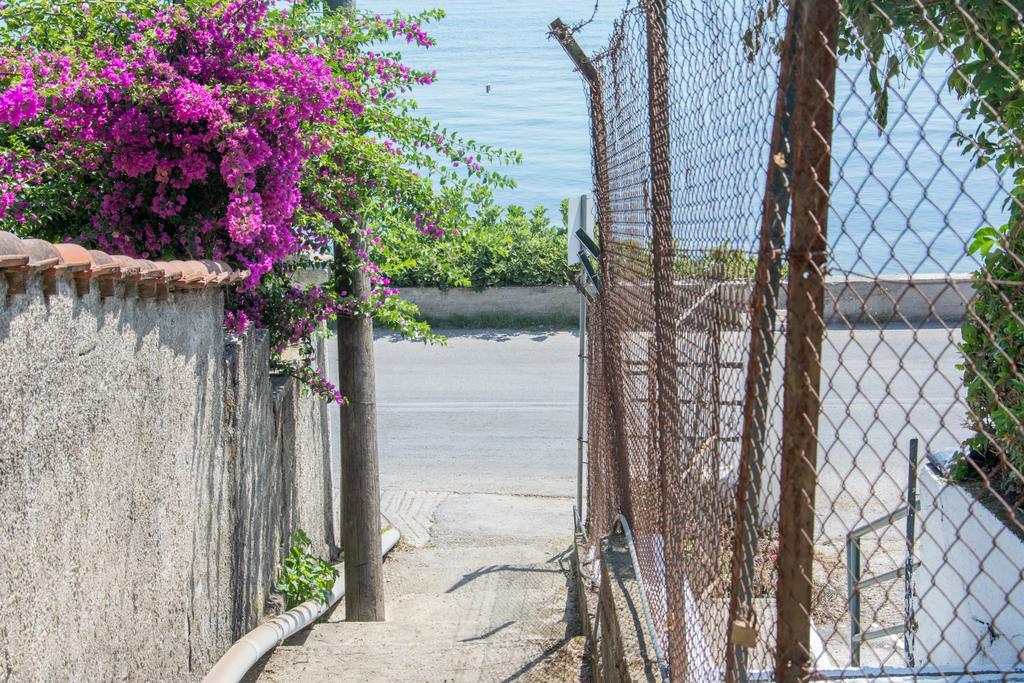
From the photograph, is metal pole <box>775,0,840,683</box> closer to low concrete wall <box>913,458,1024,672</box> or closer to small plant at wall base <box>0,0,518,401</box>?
low concrete wall <box>913,458,1024,672</box>

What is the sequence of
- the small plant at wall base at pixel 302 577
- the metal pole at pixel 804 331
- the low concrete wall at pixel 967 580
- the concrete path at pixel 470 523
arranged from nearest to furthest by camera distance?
the metal pole at pixel 804 331 < the low concrete wall at pixel 967 580 < the concrete path at pixel 470 523 < the small plant at wall base at pixel 302 577

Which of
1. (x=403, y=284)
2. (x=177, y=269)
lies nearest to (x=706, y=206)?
(x=177, y=269)

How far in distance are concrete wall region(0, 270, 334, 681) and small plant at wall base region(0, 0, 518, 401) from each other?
0.47 meters

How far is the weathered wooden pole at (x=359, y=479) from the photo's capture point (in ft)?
23.5

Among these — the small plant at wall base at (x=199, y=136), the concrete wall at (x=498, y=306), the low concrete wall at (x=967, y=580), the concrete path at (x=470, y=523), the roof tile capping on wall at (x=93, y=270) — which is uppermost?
the small plant at wall base at (x=199, y=136)

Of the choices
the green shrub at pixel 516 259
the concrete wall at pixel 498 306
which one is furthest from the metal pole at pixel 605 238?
the concrete wall at pixel 498 306

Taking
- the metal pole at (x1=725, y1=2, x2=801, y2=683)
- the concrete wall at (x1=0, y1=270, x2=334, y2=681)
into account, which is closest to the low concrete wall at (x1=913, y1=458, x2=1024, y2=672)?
the metal pole at (x1=725, y1=2, x2=801, y2=683)

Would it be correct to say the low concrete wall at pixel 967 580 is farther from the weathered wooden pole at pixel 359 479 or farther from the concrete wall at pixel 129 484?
the weathered wooden pole at pixel 359 479

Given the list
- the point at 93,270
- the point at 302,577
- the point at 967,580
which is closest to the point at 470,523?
the point at 302,577

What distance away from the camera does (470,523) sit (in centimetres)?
910

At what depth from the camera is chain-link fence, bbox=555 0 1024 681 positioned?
170cm

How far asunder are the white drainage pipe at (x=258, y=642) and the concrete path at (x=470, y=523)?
0.15 meters

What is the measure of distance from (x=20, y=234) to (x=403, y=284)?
38.4 feet

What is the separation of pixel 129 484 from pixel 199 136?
2047mm
